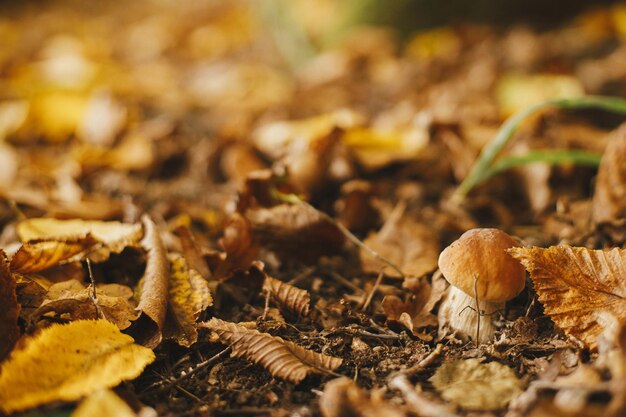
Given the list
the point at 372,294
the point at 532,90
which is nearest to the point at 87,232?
the point at 372,294

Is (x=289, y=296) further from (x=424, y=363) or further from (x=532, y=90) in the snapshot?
(x=532, y=90)

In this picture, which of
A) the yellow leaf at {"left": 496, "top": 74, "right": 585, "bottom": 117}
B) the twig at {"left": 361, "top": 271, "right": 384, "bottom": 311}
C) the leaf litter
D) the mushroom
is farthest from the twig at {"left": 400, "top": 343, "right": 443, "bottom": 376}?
the yellow leaf at {"left": 496, "top": 74, "right": 585, "bottom": 117}

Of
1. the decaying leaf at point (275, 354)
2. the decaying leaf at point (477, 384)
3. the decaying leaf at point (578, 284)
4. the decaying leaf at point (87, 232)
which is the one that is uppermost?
the decaying leaf at point (578, 284)

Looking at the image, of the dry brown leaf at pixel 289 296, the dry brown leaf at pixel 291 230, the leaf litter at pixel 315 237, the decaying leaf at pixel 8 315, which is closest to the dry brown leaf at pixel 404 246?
the leaf litter at pixel 315 237

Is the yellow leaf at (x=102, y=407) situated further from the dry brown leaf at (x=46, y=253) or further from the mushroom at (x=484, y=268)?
the mushroom at (x=484, y=268)

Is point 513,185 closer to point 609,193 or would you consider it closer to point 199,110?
point 609,193

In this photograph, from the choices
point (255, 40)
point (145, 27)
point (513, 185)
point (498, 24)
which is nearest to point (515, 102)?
point (513, 185)
